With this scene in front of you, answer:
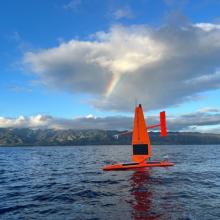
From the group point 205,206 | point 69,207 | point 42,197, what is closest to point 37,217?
point 69,207

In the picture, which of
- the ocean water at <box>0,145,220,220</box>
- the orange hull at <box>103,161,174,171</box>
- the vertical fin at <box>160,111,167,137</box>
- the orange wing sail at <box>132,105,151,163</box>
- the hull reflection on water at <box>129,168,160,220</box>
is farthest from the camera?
the orange wing sail at <box>132,105,151,163</box>

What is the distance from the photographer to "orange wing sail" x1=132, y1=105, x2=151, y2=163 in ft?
148

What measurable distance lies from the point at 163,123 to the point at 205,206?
23.3 meters

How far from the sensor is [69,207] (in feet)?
70.3

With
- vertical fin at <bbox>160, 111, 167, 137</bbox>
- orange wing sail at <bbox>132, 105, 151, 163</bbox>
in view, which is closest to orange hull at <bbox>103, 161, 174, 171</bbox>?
orange wing sail at <bbox>132, 105, 151, 163</bbox>

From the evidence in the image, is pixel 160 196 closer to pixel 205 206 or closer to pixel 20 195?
pixel 205 206

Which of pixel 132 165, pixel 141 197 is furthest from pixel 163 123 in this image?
pixel 141 197

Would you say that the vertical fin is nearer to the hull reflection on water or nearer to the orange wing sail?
the orange wing sail

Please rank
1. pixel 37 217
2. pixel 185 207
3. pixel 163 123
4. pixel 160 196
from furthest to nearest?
pixel 163 123, pixel 160 196, pixel 185 207, pixel 37 217

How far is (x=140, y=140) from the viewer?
45.2m

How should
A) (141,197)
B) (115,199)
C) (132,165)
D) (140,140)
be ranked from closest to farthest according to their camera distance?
(115,199)
(141,197)
(132,165)
(140,140)

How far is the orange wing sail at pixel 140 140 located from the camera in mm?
45031

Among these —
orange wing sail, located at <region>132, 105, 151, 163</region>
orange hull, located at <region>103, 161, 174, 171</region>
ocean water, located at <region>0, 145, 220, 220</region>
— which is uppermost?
orange wing sail, located at <region>132, 105, 151, 163</region>

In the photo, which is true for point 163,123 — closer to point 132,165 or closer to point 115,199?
point 132,165
